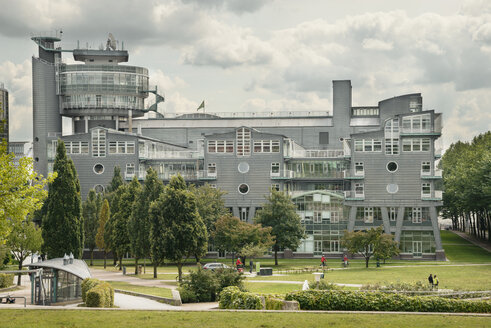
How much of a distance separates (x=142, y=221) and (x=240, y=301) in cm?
3175

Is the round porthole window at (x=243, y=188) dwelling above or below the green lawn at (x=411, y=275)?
above

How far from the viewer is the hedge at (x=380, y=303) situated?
31656mm

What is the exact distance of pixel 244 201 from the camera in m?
91.1

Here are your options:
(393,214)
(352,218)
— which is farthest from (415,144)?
(352,218)

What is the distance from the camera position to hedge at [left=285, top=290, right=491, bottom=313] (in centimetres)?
3166

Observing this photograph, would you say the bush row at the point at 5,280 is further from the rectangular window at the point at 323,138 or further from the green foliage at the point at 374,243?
the rectangular window at the point at 323,138

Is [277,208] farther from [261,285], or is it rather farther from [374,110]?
[374,110]

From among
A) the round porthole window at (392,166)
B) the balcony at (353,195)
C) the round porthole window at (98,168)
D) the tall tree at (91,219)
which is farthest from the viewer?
the round porthole window at (98,168)

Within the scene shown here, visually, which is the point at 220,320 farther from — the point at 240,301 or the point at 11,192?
the point at 11,192

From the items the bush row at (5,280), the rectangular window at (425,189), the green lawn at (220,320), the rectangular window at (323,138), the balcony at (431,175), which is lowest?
the bush row at (5,280)

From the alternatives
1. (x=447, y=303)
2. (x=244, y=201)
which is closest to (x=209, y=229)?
(x=244, y=201)

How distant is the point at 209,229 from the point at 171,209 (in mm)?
23591

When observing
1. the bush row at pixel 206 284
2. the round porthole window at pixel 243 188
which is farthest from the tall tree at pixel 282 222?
the bush row at pixel 206 284

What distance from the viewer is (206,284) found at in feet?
137
